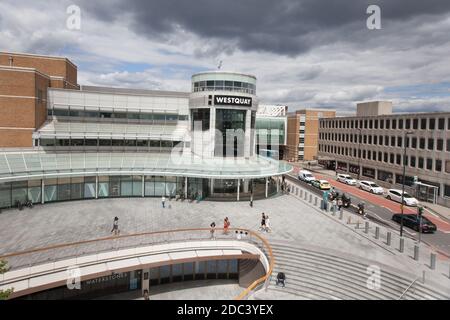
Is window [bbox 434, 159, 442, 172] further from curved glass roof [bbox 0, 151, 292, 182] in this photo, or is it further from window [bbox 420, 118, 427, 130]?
curved glass roof [bbox 0, 151, 292, 182]

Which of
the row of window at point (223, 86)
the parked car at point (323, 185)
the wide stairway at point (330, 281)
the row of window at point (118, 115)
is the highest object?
the row of window at point (223, 86)

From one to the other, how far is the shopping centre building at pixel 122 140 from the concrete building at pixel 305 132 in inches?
1688

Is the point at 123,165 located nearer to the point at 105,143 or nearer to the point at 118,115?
the point at 105,143

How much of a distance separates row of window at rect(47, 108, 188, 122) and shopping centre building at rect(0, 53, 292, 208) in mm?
119

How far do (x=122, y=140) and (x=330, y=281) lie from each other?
30803mm

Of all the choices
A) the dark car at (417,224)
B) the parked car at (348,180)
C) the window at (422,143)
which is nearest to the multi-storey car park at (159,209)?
the dark car at (417,224)

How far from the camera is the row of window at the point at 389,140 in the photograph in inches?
1670

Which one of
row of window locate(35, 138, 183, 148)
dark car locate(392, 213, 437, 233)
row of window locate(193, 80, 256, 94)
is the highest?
row of window locate(193, 80, 256, 94)

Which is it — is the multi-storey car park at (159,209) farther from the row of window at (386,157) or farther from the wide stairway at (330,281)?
the row of window at (386,157)

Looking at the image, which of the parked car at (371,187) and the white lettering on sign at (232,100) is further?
the parked car at (371,187)

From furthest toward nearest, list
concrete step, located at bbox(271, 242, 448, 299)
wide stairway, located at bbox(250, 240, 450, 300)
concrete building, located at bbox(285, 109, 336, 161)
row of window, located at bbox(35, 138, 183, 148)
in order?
concrete building, located at bbox(285, 109, 336, 161) → row of window, located at bbox(35, 138, 183, 148) → wide stairway, located at bbox(250, 240, 450, 300) → concrete step, located at bbox(271, 242, 448, 299)

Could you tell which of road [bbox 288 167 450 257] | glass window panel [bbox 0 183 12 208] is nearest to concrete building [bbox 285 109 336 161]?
road [bbox 288 167 450 257]

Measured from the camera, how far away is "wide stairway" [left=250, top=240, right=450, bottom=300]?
18.4m
